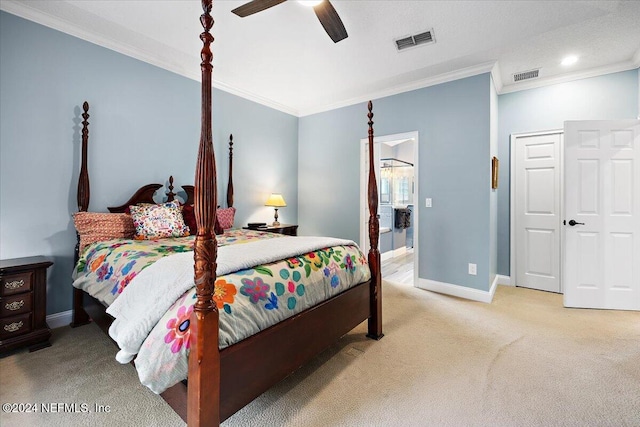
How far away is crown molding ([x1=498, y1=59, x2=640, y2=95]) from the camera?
3.19 meters

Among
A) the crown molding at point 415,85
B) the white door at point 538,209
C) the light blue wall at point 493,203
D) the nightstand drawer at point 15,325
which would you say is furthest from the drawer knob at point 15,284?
the white door at point 538,209

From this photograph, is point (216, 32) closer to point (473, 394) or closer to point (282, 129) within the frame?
point (282, 129)

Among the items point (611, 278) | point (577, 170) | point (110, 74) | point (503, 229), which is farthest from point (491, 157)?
point (110, 74)

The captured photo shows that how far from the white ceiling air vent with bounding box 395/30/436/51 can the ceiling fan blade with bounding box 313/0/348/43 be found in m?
0.86

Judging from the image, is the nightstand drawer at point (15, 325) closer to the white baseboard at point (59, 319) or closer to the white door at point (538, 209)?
the white baseboard at point (59, 319)

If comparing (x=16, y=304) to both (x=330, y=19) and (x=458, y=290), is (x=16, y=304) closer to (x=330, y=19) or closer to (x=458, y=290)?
(x=330, y=19)

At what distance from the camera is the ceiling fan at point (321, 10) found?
196 cm

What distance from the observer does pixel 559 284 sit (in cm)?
363

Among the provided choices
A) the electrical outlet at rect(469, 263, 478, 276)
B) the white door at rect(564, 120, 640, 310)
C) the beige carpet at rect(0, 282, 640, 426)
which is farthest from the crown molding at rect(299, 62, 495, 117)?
the beige carpet at rect(0, 282, 640, 426)

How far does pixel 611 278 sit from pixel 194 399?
13.3ft

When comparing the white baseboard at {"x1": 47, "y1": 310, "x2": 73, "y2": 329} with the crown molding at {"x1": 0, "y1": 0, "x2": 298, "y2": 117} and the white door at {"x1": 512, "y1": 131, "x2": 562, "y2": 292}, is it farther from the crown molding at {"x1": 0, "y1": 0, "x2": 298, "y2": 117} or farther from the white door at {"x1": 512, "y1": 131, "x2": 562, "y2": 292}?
the white door at {"x1": 512, "y1": 131, "x2": 562, "y2": 292}

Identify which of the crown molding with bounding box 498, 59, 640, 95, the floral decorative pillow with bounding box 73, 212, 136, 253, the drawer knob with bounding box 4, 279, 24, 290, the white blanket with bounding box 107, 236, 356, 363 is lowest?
the drawer knob with bounding box 4, 279, 24, 290

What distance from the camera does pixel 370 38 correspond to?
277cm

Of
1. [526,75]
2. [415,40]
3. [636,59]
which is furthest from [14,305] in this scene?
[636,59]
